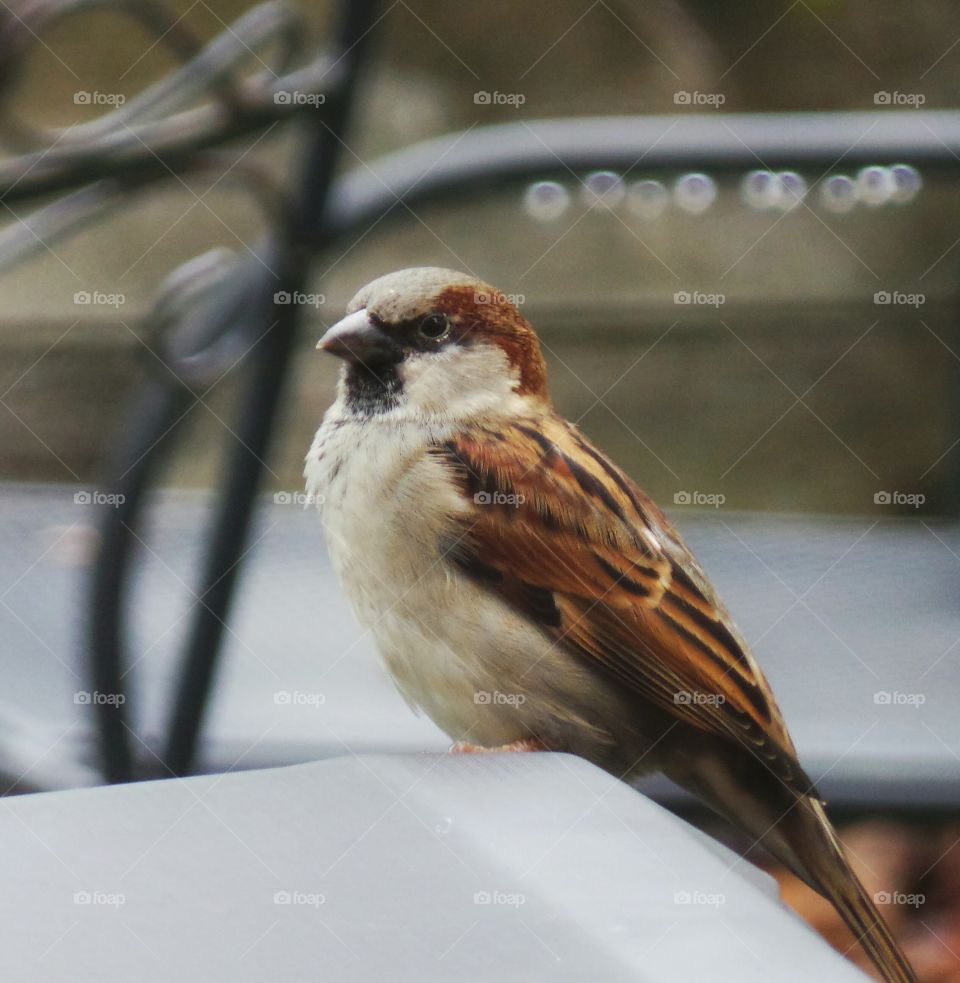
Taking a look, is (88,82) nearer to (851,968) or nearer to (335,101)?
(335,101)

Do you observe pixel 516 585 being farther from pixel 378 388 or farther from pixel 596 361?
pixel 596 361

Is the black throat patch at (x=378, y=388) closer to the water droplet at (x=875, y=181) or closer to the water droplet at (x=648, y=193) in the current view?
the water droplet at (x=648, y=193)

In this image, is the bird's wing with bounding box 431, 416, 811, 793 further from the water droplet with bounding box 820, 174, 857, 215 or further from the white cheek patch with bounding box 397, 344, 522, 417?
the water droplet with bounding box 820, 174, 857, 215

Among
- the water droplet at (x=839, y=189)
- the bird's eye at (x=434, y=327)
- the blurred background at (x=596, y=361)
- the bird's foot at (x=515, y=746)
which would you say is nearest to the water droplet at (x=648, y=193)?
the blurred background at (x=596, y=361)

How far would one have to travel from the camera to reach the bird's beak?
1079 millimetres

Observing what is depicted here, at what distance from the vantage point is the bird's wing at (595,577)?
1.10m

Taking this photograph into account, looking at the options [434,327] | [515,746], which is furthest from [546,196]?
[515,746]

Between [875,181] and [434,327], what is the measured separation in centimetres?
47

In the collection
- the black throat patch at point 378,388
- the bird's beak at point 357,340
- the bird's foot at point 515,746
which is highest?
Answer: the bird's beak at point 357,340

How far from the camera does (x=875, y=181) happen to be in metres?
1.31

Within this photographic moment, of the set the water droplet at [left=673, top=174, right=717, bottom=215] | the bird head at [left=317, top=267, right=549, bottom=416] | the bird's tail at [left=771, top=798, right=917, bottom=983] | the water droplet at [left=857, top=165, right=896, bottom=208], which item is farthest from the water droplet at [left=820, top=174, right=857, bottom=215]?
the bird's tail at [left=771, top=798, right=917, bottom=983]

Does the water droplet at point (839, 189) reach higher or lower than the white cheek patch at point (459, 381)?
higher

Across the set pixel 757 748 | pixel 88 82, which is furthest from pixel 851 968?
pixel 88 82

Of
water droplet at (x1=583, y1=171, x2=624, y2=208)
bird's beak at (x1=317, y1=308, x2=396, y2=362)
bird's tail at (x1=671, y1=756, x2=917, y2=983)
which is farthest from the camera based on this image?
water droplet at (x1=583, y1=171, x2=624, y2=208)
